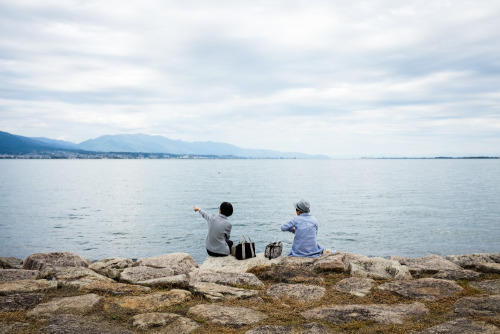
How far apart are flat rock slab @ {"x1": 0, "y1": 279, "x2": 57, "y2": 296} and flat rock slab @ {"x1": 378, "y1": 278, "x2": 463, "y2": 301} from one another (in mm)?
6631

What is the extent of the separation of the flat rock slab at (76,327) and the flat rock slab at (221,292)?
1.87 metres

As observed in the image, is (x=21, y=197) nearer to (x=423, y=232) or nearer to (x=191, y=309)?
(x=423, y=232)

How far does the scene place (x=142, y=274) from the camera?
8359 millimetres

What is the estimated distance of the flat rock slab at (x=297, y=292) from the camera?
679 centimetres

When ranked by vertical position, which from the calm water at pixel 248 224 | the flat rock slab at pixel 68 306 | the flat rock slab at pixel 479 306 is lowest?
the calm water at pixel 248 224

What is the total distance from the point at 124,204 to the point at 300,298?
4196 centimetres

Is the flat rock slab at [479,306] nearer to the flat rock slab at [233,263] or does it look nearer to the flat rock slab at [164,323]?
the flat rock slab at [164,323]

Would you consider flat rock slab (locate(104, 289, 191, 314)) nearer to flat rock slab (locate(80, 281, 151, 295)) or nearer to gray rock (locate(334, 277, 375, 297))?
flat rock slab (locate(80, 281, 151, 295))

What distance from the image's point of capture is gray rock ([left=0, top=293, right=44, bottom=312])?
19.3ft

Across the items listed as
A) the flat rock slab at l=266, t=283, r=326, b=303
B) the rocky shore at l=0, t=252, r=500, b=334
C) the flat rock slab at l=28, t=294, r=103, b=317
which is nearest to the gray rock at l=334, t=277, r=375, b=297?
the rocky shore at l=0, t=252, r=500, b=334

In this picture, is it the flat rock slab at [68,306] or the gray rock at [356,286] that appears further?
the gray rock at [356,286]

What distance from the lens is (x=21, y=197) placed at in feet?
167

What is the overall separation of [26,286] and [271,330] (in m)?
5.02

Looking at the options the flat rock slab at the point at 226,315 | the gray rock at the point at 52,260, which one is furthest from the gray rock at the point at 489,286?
the gray rock at the point at 52,260
